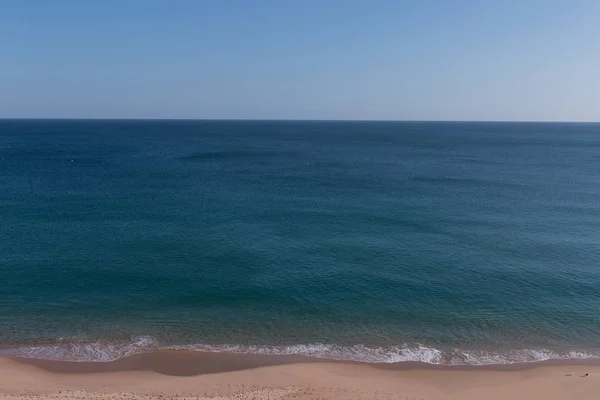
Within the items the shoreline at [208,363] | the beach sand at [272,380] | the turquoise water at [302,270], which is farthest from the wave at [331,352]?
the beach sand at [272,380]

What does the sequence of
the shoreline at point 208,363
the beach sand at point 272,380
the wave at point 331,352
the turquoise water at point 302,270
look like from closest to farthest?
the beach sand at point 272,380 → the shoreline at point 208,363 → the wave at point 331,352 → the turquoise water at point 302,270

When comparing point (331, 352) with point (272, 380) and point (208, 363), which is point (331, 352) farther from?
point (208, 363)

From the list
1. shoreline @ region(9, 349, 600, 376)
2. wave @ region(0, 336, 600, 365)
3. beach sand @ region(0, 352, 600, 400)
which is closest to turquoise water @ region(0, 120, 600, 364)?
wave @ region(0, 336, 600, 365)

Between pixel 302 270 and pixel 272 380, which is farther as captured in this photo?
pixel 302 270

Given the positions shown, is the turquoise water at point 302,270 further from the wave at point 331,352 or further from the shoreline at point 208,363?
the shoreline at point 208,363

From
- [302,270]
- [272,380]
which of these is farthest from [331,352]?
[302,270]

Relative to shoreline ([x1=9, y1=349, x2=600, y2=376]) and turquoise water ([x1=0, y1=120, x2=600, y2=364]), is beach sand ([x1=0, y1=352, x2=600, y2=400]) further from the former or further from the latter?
turquoise water ([x1=0, y1=120, x2=600, y2=364])
